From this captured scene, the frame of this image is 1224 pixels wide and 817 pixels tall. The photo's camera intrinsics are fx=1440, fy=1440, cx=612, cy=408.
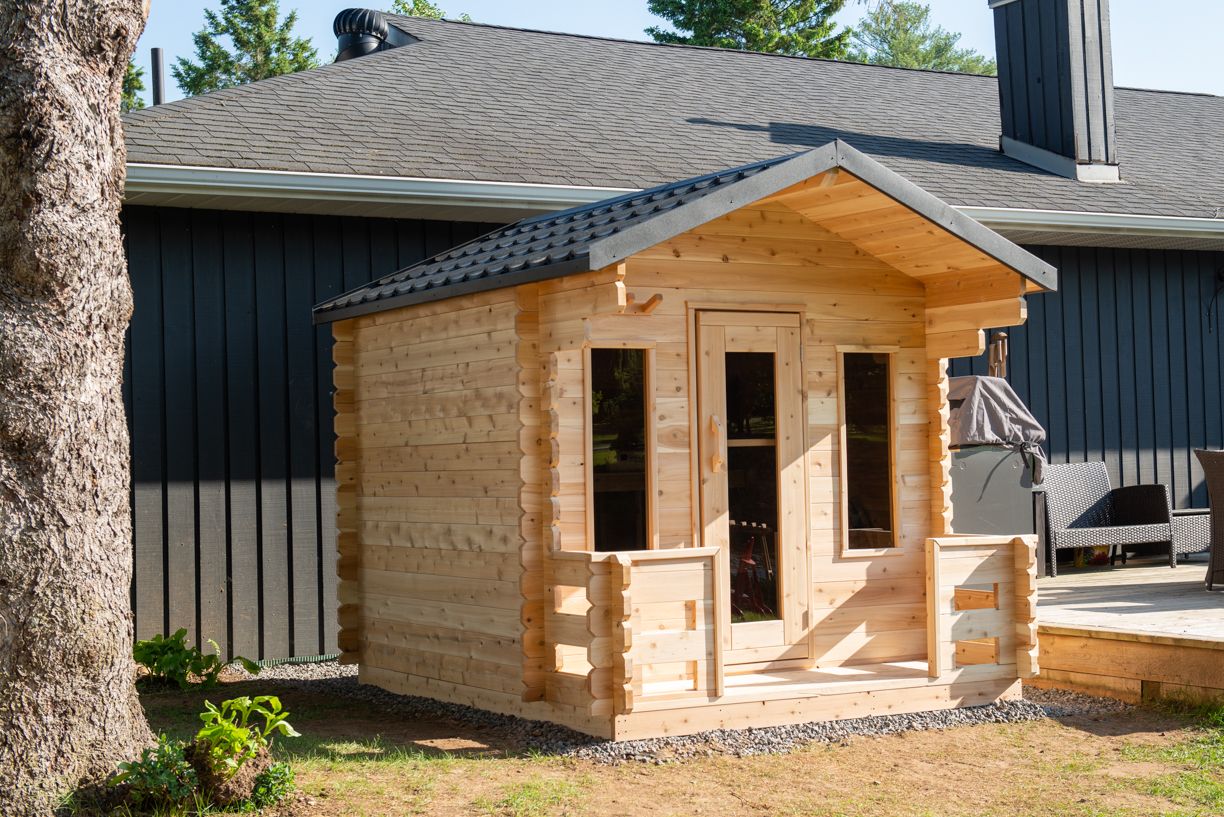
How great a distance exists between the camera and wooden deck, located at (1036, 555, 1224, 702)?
7223 mm

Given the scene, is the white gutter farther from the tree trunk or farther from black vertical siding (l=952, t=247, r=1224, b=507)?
the tree trunk

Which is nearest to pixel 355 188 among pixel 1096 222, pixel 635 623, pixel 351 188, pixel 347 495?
pixel 351 188

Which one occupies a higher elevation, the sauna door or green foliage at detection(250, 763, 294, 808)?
the sauna door

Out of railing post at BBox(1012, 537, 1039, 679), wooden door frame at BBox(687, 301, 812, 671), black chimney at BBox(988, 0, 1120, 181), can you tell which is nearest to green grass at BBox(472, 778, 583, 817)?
wooden door frame at BBox(687, 301, 812, 671)

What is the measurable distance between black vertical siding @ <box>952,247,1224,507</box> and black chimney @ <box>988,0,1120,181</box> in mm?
935

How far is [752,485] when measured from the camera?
7.43m

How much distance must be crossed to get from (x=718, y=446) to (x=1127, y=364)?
21.2ft

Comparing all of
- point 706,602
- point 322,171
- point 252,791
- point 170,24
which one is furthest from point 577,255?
Result: point 170,24

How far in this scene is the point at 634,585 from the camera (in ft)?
21.1

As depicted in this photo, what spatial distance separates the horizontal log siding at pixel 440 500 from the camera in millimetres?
7043

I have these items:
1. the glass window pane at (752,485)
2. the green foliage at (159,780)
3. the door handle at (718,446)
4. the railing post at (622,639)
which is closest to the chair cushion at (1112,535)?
the glass window pane at (752,485)

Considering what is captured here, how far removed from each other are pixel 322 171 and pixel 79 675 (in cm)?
445

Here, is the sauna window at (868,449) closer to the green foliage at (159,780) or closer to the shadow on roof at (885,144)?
the green foliage at (159,780)

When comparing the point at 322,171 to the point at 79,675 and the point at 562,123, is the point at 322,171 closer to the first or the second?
the point at 562,123
